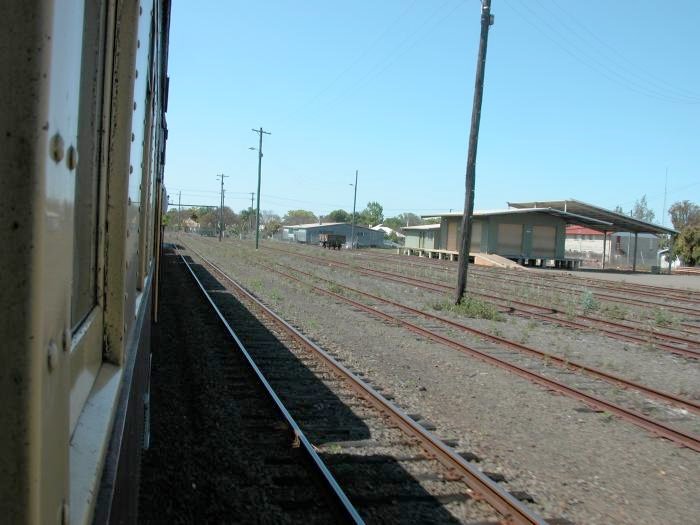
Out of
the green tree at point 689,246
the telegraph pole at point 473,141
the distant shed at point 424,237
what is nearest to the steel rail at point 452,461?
the telegraph pole at point 473,141

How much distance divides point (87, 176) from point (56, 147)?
2.09 ft

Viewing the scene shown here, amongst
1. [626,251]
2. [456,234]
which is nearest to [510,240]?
[456,234]

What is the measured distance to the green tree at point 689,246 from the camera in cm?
4966

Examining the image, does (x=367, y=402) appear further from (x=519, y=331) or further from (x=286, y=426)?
(x=519, y=331)

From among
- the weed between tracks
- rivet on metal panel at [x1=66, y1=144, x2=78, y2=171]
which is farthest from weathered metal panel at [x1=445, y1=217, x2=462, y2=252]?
rivet on metal panel at [x1=66, y1=144, x2=78, y2=171]

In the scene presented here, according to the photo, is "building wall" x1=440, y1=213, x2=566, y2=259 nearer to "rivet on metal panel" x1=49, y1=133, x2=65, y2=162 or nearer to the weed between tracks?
the weed between tracks

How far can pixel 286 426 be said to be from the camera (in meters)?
5.52

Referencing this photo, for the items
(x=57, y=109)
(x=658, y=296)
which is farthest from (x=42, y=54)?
(x=658, y=296)

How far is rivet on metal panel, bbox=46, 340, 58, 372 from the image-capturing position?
78cm

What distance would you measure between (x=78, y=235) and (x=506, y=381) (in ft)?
23.2

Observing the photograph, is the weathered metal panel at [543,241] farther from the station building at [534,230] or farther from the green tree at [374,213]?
the green tree at [374,213]

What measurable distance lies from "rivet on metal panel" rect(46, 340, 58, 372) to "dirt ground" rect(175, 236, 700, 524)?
402 cm

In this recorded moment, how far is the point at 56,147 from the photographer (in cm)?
77

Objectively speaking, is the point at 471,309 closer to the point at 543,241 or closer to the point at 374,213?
the point at 543,241
